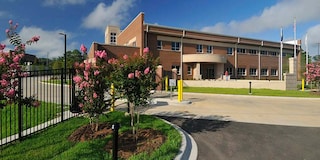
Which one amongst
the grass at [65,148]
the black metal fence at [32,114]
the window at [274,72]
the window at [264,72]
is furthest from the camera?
the window at [274,72]

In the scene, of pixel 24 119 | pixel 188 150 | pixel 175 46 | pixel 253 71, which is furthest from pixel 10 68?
pixel 253 71

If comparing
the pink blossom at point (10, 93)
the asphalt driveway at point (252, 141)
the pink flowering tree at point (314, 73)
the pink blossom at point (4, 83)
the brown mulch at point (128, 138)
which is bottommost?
the asphalt driveway at point (252, 141)

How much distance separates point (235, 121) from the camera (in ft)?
29.1

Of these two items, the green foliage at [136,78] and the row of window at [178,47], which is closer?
the green foliage at [136,78]

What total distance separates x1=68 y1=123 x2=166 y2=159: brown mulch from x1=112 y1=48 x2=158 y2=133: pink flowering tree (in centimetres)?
101

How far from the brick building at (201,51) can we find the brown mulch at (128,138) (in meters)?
21.7

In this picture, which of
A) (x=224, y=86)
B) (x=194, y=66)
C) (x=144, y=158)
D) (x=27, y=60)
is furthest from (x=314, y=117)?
(x=194, y=66)

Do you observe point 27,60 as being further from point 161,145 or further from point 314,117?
point 314,117

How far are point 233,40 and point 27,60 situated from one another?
1535 inches

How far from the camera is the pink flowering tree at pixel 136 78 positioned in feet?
18.7

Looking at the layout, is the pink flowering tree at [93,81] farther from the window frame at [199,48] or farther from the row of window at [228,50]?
the window frame at [199,48]

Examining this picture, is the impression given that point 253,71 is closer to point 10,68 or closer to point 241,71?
point 241,71

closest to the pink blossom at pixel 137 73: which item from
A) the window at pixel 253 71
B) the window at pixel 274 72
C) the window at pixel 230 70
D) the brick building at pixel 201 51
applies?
the brick building at pixel 201 51

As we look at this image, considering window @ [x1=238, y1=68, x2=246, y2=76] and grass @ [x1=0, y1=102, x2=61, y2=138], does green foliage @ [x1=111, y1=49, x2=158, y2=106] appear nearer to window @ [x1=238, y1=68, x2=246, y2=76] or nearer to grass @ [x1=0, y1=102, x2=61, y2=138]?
grass @ [x1=0, y1=102, x2=61, y2=138]
